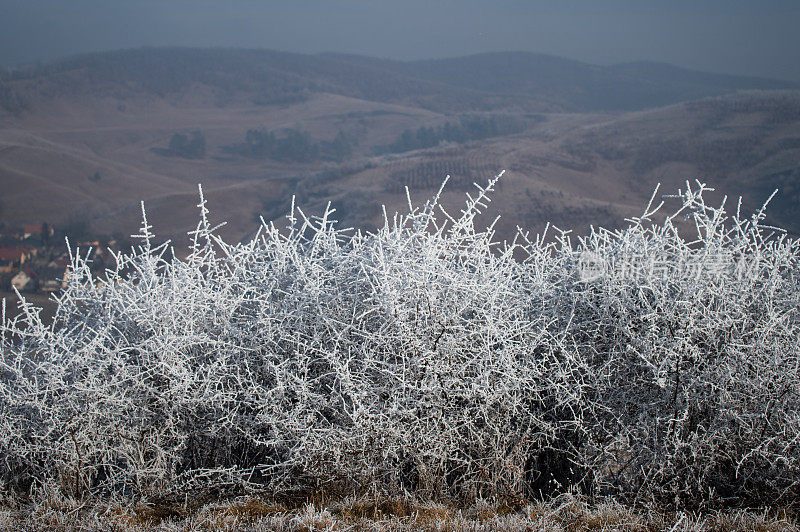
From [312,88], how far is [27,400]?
124815mm

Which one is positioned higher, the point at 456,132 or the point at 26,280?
the point at 456,132

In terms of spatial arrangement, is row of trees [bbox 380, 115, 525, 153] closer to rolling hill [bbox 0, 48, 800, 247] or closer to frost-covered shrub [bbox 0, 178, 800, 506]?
rolling hill [bbox 0, 48, 800, 247]

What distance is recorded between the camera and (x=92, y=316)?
429cm

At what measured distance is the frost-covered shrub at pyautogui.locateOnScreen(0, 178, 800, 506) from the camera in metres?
3.35

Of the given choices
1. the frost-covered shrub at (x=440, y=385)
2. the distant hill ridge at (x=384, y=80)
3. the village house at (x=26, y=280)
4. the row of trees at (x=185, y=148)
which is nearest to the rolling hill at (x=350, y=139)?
the distant hill ridge at (x=384, y=80)

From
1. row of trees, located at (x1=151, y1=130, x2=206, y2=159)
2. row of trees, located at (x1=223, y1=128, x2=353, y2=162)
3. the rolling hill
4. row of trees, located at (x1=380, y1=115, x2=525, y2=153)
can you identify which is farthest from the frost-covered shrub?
row of trees, located at (x1=151, y1=130, x2=206, y2=159)

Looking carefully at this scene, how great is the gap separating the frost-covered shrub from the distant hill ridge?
9684 centimetres

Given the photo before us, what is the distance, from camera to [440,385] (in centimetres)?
332

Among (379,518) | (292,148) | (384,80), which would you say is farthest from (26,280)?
(384,80)

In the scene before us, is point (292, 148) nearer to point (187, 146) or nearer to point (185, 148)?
point (187, 146)

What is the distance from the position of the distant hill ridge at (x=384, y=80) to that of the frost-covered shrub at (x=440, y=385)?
318 ft

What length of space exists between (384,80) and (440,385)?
462 ft

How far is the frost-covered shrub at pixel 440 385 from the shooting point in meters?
3.35

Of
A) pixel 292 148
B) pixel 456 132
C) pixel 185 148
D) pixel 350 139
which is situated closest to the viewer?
pixel 185 148
